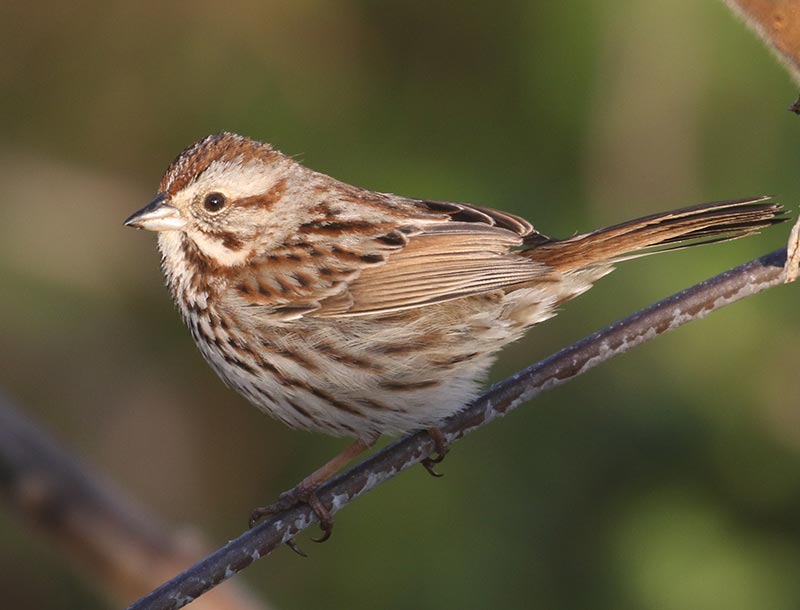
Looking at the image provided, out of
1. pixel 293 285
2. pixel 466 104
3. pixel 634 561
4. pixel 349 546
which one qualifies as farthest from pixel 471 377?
pixel 466 104

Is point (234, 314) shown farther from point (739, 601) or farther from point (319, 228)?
point (739, 601)

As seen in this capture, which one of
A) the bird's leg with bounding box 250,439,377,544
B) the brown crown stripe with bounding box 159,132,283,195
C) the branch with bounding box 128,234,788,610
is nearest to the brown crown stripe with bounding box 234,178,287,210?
the brown crown stripe with bounding box 159,132,283,195

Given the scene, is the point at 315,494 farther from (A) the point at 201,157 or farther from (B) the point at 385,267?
(A) the point at 201,157

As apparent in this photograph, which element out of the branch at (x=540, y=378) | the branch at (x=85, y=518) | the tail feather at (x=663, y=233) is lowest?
the branch at (x=85, y=518)

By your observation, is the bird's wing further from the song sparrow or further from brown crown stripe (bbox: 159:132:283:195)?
brown crown stripe (bbox: 159:132:283:195)

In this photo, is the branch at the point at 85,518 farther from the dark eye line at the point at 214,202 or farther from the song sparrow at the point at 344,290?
the dark eye line at the point at 214,202

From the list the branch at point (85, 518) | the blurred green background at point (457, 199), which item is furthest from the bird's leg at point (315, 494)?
the blurred green background at point (457, 199)
